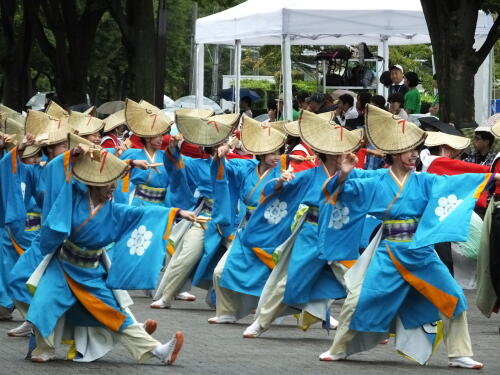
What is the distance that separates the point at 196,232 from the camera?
497 inches

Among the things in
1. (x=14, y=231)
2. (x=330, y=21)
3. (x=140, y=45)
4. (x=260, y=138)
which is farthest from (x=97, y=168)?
(x=140, y=45)

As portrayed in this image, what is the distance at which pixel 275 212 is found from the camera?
10.8 metres

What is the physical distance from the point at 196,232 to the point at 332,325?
7.36 ft

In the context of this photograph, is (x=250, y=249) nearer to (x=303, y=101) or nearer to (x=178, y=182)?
(x=178, y=182)

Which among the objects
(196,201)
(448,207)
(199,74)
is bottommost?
(196,201)

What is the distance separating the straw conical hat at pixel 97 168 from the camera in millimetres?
8398

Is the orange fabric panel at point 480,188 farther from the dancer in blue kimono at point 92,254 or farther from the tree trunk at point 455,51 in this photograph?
the tree trunk at point 455,51

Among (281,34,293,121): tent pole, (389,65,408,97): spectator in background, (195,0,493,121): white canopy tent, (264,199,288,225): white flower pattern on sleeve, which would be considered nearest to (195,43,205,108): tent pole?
(195,0,493,121): white canopy tent

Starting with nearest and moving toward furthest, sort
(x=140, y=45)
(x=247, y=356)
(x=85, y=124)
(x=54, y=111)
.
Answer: (x=247, y=356) < (x=85, y=124) < (x=54, y=111) < (x=140, y=45)

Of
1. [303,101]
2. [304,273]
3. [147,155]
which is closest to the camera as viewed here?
[304,273]

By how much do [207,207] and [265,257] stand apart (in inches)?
67.7

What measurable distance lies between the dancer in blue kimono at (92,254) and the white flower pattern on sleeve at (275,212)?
2195 millimetres

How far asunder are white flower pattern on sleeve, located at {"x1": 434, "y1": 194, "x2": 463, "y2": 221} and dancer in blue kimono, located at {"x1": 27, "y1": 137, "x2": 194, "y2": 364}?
5.55 ft

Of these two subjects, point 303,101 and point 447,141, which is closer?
point 447,141
